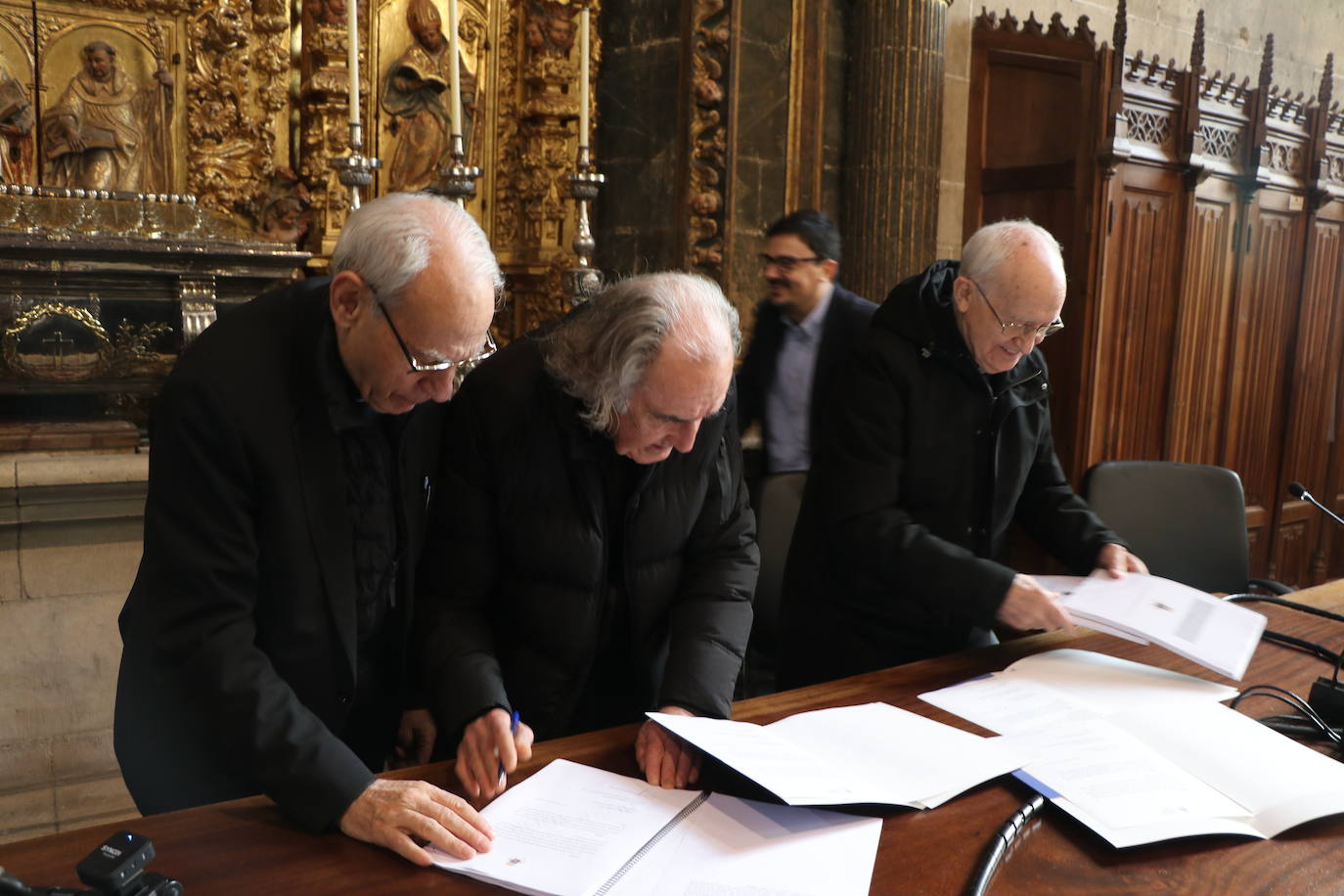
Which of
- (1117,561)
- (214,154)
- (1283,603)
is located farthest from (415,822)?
(214,154)

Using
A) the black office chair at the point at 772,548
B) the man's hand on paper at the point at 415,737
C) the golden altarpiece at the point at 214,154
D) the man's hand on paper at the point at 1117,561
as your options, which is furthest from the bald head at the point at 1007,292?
the golden altarpiece at the point at 214,154

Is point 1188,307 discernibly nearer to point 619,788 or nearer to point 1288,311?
point 1288,311

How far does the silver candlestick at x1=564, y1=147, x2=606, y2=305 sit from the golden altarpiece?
0.14ft

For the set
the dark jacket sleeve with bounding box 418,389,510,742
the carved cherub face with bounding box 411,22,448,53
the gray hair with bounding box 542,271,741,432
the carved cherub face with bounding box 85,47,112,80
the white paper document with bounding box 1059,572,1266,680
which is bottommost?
the white paper document with bounding box 1059,572,1266,680

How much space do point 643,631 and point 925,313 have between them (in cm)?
96

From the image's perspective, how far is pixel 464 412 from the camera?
1.90 m

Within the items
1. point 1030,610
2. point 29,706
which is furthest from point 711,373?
point 29,706

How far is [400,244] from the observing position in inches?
61.5

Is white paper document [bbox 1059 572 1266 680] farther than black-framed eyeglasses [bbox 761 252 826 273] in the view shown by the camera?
No

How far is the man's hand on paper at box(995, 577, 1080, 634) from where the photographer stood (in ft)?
6.80

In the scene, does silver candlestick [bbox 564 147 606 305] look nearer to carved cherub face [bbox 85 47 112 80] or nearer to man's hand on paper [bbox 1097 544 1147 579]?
carved cherub face [bbox 85 47 112 80]

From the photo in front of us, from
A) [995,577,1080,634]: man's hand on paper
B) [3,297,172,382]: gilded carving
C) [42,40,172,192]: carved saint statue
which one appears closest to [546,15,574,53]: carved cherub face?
[42,40,172,192]: carved saint statue

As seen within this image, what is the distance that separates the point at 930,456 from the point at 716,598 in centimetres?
70

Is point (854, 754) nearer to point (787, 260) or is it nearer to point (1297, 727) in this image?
point (1297, 727)
